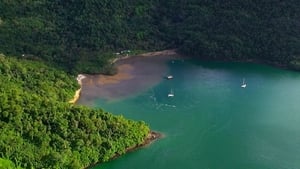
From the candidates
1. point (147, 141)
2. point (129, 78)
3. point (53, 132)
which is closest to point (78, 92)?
point (129, 78)

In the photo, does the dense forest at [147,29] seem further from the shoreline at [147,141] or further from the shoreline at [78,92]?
the shoreline at [147,141]

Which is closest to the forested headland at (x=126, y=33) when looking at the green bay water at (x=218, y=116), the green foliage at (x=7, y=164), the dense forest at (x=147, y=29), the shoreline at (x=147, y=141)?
the dense forest at (x=147, y=29)

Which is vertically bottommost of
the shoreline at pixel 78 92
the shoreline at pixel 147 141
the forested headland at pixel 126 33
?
the shoreline at pixel 147 141

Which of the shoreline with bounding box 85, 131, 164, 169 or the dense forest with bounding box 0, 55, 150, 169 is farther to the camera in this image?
the shoreline with bounding box 85, 131, 164, 169

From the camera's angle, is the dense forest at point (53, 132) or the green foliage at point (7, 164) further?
the dense forest at point (53, 132)

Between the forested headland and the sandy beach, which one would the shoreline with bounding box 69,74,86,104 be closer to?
the sandy beach

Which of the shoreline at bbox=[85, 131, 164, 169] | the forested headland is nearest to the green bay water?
the shoreline at bbox=[85, 131, 164, 169]

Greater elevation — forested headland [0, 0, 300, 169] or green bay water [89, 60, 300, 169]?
forested headland [0, 0, 300, 169]

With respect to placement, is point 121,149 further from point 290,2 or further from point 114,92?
point 290,2
